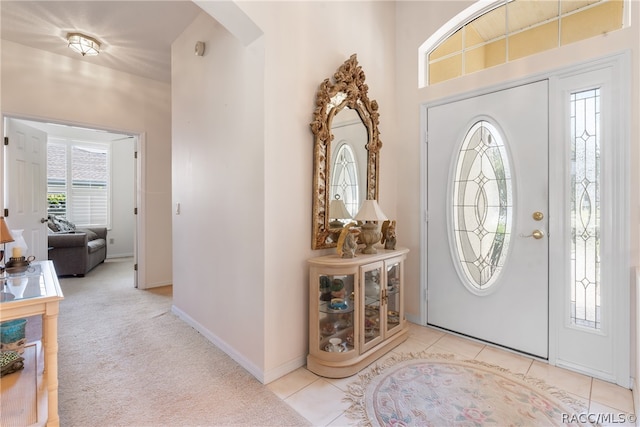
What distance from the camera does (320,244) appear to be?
2264 millimetres

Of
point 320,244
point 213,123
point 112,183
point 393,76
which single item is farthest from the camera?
point 112,183

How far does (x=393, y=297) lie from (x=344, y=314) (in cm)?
59

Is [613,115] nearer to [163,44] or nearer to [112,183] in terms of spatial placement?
[163,44]

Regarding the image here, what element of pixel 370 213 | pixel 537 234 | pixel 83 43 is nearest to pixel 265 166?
pixel 370 213

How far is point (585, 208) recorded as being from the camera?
208 centimetres

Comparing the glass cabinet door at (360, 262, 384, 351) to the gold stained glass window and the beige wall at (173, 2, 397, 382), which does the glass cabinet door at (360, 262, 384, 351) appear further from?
the gold stained glass window

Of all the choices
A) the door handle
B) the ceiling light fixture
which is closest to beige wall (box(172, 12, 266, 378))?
the ceiling light fixture

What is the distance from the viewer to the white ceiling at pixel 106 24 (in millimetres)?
2686

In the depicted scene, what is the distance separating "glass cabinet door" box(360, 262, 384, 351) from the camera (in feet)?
7.11

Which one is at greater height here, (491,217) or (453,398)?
(491,217)

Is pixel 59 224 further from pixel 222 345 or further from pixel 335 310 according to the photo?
pixel 335 310

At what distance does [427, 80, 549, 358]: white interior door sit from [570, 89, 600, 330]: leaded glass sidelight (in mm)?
164

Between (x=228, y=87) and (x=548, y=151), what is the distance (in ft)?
8.03

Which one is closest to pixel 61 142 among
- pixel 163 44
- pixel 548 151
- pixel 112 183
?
pixel 112 183
